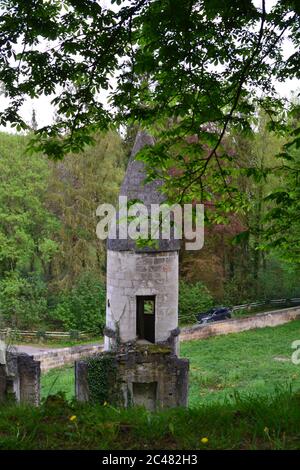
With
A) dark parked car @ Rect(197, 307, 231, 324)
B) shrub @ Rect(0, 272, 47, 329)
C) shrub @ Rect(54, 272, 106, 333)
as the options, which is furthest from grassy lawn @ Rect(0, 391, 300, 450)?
dark parked car @ Rect(197, 307, 231, 324)

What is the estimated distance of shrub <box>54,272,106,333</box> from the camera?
2559 cm

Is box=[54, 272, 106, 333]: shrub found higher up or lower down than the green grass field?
higher up

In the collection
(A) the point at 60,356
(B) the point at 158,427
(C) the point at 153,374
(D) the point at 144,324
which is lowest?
(A) the point at 60,356

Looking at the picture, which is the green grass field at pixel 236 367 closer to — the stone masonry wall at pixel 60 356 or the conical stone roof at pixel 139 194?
the stone masonry wall at pixel 60 356

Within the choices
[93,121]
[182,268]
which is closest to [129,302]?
[93,121]

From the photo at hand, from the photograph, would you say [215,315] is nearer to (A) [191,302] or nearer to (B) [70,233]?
(A) [191,302]

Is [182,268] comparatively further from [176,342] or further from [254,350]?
[176,342]

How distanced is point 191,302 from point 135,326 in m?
16.6

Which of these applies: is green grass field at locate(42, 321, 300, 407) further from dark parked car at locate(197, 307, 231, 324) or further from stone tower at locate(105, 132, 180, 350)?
stone tower at locate(105, 132, 180, 350)

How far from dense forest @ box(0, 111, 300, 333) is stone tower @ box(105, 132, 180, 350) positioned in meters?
12.9

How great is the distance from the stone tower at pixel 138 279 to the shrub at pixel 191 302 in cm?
1620

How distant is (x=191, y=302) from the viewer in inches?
1116

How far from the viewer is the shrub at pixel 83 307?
25.6 meters

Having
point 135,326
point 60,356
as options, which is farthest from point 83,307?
point 135,326
